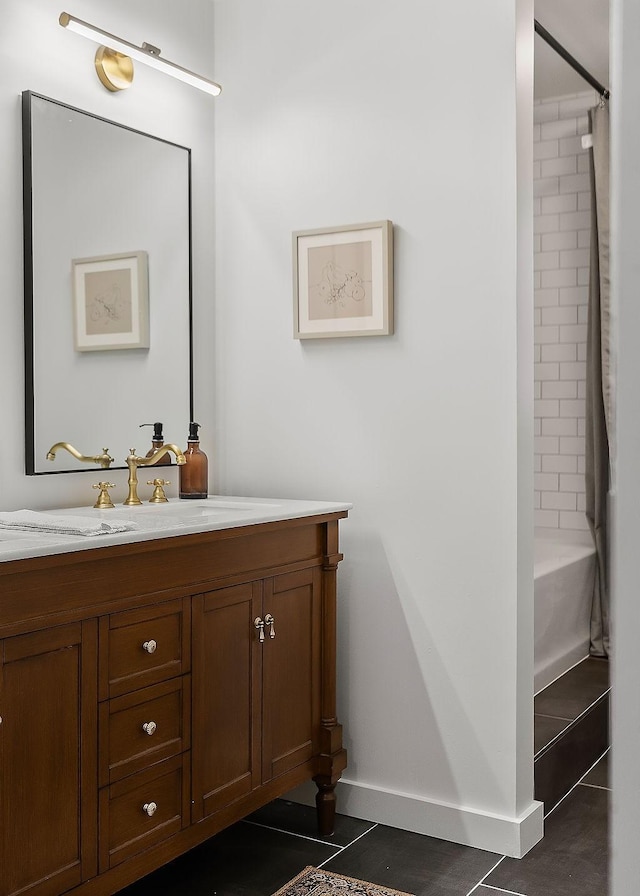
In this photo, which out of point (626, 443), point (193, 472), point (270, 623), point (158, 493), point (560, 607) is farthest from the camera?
point (560, 607)

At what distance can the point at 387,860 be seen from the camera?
245cm

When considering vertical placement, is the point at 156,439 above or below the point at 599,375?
below

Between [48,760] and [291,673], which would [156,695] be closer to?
[48,760]

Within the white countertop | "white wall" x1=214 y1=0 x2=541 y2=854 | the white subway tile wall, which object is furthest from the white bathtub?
the white countertop

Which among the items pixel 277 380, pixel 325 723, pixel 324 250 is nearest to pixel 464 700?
pixel 325 723

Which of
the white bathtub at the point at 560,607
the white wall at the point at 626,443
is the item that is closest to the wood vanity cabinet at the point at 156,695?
the white bathtub at the point at 560,607

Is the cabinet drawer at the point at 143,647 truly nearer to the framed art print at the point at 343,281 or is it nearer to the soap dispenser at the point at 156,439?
the soap dispenser at the point at 156,439

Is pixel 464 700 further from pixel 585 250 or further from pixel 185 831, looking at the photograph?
pixel 585 250

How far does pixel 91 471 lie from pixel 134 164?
→ 3.07ft

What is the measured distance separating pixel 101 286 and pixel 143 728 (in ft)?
4.16

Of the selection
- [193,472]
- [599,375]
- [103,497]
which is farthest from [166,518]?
[599,375]

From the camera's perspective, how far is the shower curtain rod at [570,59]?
3419mm

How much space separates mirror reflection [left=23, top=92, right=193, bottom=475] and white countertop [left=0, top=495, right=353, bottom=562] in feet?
0.70

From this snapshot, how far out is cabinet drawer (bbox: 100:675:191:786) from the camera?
189 cm
